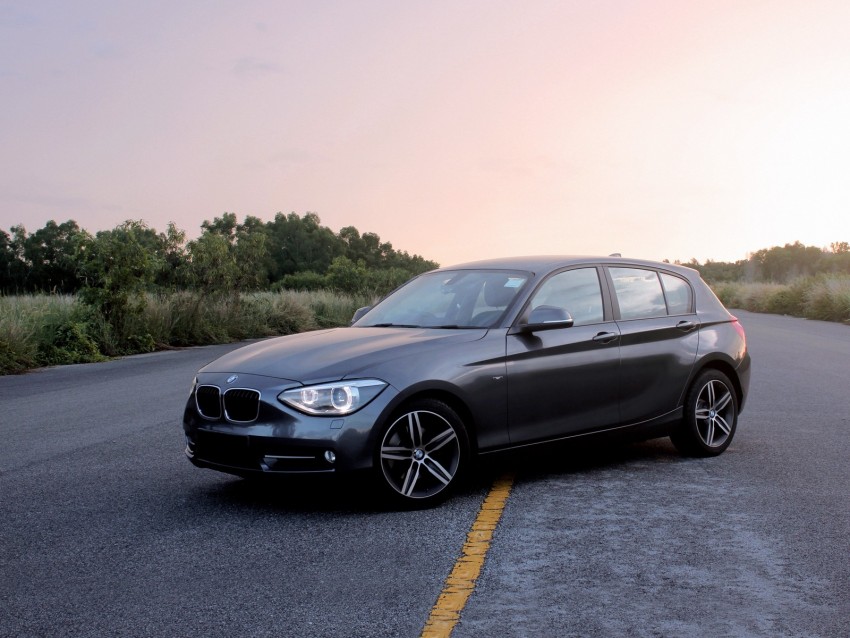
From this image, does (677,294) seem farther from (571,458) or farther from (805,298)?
(805,298)

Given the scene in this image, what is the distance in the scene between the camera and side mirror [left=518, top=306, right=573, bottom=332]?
6.56 metres

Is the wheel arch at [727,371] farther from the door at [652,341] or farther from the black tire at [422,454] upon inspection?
the black tire at [422,454]

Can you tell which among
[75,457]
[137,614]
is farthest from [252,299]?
[137,614]

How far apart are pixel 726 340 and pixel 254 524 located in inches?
166

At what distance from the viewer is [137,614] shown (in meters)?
4.24

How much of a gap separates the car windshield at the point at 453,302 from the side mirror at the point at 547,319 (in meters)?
0.26

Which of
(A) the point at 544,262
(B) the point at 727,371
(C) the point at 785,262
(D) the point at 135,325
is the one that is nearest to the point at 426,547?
(A) the point at 544,262

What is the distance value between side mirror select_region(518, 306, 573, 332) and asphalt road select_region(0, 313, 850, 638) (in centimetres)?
87

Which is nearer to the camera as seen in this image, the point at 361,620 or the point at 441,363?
the point at 361,620

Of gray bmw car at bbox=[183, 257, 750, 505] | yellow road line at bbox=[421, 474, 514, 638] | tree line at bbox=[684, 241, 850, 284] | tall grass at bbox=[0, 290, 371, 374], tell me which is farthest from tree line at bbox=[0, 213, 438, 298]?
tree line at bbox=[684, 241, 850, 284]

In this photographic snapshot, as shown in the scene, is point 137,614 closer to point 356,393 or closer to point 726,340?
point 356,393

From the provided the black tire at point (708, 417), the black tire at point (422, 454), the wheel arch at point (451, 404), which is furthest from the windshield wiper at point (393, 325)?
the black tire at point (708, 417)

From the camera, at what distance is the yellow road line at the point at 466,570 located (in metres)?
4.07

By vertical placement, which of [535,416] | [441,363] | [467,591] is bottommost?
[467,591]
